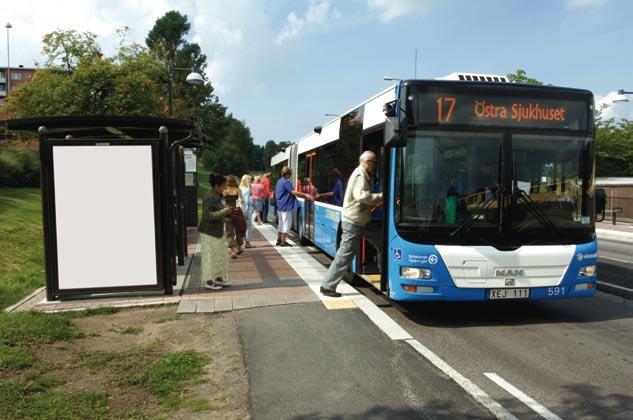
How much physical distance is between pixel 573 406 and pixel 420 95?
3.63m

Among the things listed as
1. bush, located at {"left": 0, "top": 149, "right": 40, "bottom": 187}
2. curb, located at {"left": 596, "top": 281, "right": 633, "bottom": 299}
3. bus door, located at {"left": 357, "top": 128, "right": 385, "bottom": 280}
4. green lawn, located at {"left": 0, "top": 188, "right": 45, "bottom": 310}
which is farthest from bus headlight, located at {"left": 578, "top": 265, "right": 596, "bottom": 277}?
bush, located at {"left": 0, "top": 149, "right": 40, "bottom": 187}

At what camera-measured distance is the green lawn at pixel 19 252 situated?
922 cm

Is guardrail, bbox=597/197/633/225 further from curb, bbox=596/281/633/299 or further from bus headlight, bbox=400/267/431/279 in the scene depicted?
bus headlight, bbox=400/267/431/279

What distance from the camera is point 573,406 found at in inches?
170

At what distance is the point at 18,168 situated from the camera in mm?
29125

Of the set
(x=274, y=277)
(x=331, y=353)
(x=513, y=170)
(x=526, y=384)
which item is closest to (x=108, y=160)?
(x=274, y=277)

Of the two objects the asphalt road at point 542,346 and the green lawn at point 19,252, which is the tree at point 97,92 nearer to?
the green lawn at point 19,252

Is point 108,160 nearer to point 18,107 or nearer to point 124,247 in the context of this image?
point 124,247

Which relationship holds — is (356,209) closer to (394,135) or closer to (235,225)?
(394,135)

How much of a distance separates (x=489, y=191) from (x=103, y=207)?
5.10m

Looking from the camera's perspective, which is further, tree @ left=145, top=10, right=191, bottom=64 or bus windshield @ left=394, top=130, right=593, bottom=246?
tree @ left=145, top=10, right=191, bottom=64

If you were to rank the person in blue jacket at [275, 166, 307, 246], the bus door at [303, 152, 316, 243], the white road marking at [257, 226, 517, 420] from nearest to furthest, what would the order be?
the white road marking at [257, 226, 517, 420]
the bus door at [303, 152, 316, 243]
the person in blue jacket at [275, 166, 307, 246]

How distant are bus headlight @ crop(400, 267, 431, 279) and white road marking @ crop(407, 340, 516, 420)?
786 mm

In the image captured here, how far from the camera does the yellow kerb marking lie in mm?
7624
